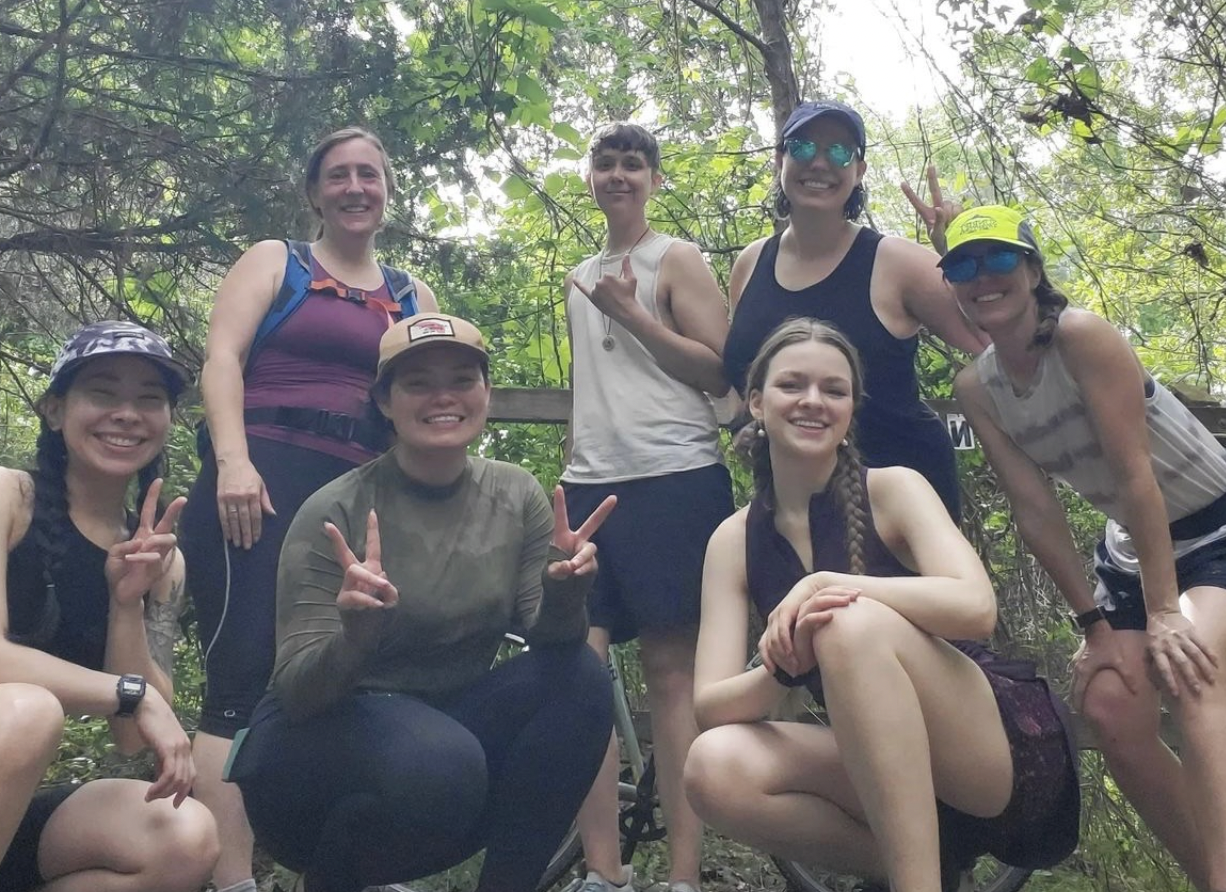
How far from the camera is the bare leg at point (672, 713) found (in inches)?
124

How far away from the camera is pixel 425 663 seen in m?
2.78

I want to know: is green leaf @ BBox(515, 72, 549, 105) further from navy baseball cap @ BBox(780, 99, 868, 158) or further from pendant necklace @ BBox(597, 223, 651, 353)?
navy baseball cap @ BBox(780, 99, 868, 158)

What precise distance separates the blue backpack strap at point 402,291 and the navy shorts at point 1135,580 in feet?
6.85

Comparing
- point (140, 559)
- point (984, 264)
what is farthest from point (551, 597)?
point (984, 264)

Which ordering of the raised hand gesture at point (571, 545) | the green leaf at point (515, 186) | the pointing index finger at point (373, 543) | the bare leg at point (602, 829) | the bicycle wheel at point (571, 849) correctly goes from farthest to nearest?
the green leaf at point (515, 186) < the bicycle wheel at point (571, 849) < the bare leg at point (602, 829) < the raised hand gesture at point (571, 545) < the pointing index finger at point (373, 543)

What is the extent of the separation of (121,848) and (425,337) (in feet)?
4.20

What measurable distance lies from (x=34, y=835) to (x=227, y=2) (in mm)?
3703

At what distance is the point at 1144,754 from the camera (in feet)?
9.53

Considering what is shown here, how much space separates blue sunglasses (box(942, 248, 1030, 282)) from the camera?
2826 millimetres

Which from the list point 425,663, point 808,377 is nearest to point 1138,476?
point 808,377

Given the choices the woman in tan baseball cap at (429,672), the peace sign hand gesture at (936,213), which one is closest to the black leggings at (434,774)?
the woman in tan baseball cap at (429,672)

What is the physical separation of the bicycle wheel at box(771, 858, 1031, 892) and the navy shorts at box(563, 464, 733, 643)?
1.08 m

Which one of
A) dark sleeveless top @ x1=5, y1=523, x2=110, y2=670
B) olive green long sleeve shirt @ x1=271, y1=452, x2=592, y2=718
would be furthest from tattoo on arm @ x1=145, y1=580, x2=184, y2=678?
olive green long sleeve shirt @ x1=271, y1=452, x2=592, y2=718

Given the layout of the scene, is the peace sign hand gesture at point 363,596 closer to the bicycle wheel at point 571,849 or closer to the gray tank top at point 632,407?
the gray tank top at point 632,407
